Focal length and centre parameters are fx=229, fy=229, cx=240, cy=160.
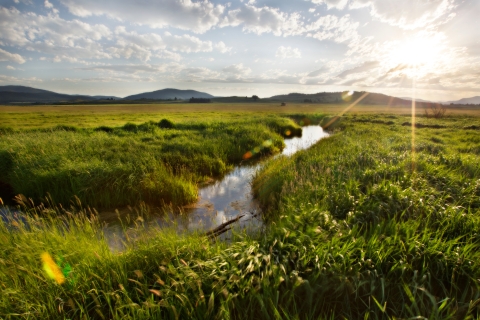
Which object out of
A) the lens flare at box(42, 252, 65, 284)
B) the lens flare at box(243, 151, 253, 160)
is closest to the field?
the lens flare at box(42, 252, 65, 284)

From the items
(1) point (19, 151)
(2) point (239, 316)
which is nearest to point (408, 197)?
(2) point (239, 316)

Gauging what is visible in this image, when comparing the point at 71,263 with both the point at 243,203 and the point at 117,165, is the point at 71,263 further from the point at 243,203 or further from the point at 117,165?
the point at 117,165

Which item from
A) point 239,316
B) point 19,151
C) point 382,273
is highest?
point 19,151

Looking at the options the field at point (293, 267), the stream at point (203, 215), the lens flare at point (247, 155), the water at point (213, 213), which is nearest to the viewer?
the field at point (293, 267)

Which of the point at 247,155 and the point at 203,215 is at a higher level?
the point at 247,155

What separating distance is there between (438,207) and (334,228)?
276 cm

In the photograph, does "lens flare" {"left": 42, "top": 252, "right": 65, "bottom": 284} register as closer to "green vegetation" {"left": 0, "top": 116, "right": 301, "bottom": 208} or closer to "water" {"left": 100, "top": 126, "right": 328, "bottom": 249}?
"water" {"left": 100, "top": 126, "right": 328, "bottom": 249}

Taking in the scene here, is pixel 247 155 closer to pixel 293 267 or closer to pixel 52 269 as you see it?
pixel 293 267

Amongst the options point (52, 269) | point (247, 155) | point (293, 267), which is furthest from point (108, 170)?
point (247, 155)

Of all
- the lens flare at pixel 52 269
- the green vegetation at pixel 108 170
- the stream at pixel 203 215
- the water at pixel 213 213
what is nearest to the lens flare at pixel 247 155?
the green vegetation at pixel 108 170

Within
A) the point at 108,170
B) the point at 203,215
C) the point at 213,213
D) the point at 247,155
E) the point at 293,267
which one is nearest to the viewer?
the point at 293,267

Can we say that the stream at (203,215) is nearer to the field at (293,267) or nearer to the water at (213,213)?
the water at (213,213)

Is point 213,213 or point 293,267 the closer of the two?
point 293,267

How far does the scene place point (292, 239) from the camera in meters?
4.07
